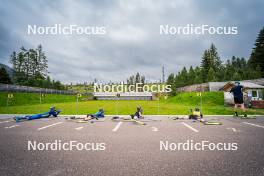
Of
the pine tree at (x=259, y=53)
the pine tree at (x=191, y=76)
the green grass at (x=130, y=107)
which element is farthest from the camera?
the pine tree at (x=191, y=76)

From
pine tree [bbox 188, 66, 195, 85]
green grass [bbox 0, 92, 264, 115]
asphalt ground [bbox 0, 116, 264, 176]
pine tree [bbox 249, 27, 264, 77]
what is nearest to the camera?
asphalt ground [bbox 0, 116, 264, 176]

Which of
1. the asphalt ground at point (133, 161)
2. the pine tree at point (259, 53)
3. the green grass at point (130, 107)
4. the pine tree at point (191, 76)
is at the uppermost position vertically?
the pine tree at point (259, 53)

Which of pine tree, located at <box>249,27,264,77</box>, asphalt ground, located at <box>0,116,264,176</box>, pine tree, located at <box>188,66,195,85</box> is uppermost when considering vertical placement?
pine tree, located at <box>249,27,264,77</box>

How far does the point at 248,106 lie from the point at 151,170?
24.7 meters

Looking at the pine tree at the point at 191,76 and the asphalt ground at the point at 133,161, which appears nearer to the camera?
the asphalt ground at the point at 133,161

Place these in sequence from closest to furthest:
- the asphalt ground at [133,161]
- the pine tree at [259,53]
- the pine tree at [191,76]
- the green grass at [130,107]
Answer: the asphalt ground at [133,161], the green grass at [130,107], the pine tree at [259,53], the pine tree at [191,76]

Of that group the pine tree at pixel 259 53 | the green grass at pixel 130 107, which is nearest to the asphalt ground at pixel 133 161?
the green grass at pixel 130 107

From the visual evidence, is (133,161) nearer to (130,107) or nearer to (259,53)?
(130,107)

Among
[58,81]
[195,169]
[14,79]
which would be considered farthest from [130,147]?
[58,81]

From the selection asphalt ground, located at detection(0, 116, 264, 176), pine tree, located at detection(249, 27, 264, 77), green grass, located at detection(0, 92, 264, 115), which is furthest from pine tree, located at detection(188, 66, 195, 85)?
asphalt ground, located at detection(0, 116, 264, 176)

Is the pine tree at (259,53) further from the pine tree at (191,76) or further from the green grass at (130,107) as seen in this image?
the green grass at (130,107)

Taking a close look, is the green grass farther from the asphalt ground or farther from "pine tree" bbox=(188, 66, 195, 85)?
"pine tree" bbox=(188, 66, 195, 85)

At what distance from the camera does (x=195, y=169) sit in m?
3.35

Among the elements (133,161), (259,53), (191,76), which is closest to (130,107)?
(133,161)
